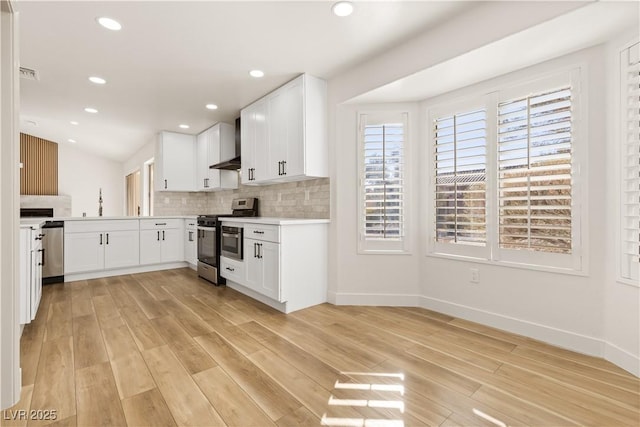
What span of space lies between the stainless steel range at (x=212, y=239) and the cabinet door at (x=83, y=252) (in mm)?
1489

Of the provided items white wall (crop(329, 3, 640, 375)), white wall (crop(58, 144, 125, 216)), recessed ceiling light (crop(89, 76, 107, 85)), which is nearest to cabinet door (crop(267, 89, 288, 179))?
white wall (crop(329, 3, 640, 375))

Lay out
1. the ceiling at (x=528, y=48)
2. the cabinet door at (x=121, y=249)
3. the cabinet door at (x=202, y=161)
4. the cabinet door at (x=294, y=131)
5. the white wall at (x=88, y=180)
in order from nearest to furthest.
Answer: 1. the ceiling at (x=528, y=48)
2. the cabinet door at (x=294, y=131)
3. the cabinet door at (x=121, y=249)
4. the cabinet door at (x=202, y=161)
5. the white wall at (x=88, y=180)

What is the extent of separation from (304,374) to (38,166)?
365 inches

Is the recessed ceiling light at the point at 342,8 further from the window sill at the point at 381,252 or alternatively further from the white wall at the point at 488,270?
the window sill at the point at 381,252

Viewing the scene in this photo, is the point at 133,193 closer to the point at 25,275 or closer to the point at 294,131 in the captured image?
the point at 25,275

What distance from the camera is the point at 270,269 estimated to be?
3.02 metres

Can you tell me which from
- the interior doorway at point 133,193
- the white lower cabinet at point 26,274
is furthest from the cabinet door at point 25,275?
the interior doorway at point 133,193

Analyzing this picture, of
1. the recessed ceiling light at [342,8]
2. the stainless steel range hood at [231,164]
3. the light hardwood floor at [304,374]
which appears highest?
the recessed ceiling light at [342,8]

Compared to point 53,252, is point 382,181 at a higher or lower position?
higher

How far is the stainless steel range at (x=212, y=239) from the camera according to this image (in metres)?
4.03

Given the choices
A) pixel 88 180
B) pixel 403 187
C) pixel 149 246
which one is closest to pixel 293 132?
pixel 403 187

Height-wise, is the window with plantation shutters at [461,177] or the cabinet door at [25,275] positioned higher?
the window with plantation shutters at [461,177]

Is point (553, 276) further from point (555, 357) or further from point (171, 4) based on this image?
point (171, 4)

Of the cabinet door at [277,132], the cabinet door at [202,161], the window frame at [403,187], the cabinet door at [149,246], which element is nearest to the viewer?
the window frame at [403,187]
